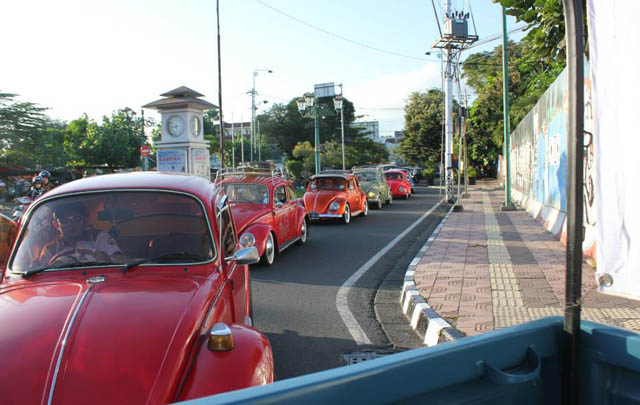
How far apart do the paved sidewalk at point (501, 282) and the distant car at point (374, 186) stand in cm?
978

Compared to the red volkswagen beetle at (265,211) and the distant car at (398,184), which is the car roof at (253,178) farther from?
the distant car at (398,184)

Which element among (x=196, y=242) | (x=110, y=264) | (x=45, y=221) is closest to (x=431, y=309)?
(x=196, y=242)

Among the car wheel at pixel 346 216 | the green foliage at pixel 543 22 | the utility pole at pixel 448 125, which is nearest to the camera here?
the green foliage at pixel 543 22

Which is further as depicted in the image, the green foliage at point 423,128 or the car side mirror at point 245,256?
the green foliage at point 423,128

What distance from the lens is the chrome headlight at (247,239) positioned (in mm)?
8902

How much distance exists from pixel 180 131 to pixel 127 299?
729 inches

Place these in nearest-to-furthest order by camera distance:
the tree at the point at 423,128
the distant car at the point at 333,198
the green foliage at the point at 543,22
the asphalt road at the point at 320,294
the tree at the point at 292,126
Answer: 1. the asphalt road at the point at 320,294
2. the green foliage at the point at 543,22
3. the distant car at the point at 333,198
4. the tree at the point at 423,128
5. the tree at the point at 292,126

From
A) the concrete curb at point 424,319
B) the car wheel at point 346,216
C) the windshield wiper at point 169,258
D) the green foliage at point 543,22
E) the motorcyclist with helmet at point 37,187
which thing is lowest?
the concrete curb at point 424,319

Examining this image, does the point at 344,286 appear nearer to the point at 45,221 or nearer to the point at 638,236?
the point at 45,221

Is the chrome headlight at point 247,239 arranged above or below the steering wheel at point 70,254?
below

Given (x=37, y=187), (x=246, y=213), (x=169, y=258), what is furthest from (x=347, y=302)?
(x=37, y=187)

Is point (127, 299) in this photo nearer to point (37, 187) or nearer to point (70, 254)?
point (70, 254)

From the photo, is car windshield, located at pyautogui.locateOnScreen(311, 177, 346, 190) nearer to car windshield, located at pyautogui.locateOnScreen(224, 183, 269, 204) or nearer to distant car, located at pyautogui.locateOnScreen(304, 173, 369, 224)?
distant car, located at pyautogui.locateOnScreen(304, 173, 369, 224)

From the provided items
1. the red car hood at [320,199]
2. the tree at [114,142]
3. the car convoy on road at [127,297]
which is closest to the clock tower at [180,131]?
the red car hood at [320,199]
